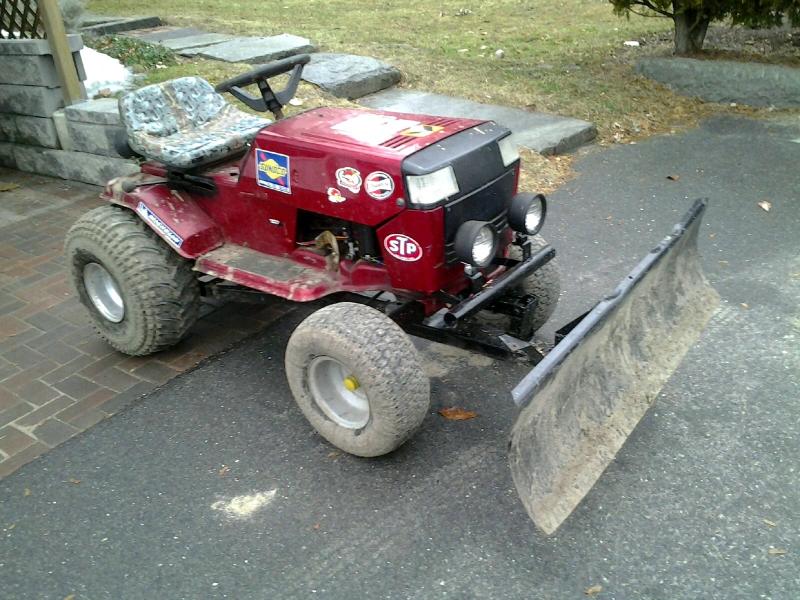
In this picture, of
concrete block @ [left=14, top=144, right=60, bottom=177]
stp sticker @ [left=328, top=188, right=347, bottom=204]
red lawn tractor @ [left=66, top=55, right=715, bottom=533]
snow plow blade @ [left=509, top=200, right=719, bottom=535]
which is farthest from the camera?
concrete block @ [left=14, top=144, right=60, bottom=177]

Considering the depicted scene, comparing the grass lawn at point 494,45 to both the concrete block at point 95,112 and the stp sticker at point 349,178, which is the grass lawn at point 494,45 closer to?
the concrete block at point 95,112

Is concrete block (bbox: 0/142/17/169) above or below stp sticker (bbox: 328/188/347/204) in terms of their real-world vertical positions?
below

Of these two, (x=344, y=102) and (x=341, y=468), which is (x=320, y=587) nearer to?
(x=341, y=468)

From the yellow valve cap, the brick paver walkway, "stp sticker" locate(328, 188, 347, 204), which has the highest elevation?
"stp sticker" locate(328, 188, 347, 204)

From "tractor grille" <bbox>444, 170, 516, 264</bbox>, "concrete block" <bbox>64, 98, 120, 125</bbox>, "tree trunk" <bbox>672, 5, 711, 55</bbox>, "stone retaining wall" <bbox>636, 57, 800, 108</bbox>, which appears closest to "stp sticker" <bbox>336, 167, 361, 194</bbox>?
"tractor grille" <bbox>444, 170, 516, 264</bbox>

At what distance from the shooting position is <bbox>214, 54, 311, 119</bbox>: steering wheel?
12.0 ft

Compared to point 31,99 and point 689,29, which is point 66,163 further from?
point 689,29

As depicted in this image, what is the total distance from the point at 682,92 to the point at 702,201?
545 centimetres

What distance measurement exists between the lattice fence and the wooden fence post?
0.81 feet

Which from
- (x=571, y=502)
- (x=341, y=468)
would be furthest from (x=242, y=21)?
(x=571, y=502)

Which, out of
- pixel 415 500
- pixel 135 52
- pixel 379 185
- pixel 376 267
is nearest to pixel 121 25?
pixel 135 52

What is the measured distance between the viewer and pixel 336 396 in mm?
3344

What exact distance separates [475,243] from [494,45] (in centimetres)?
840

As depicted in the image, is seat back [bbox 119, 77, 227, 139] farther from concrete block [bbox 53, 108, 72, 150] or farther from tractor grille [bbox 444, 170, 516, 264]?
concrete block [bbox 53, 108, 72, 150]
